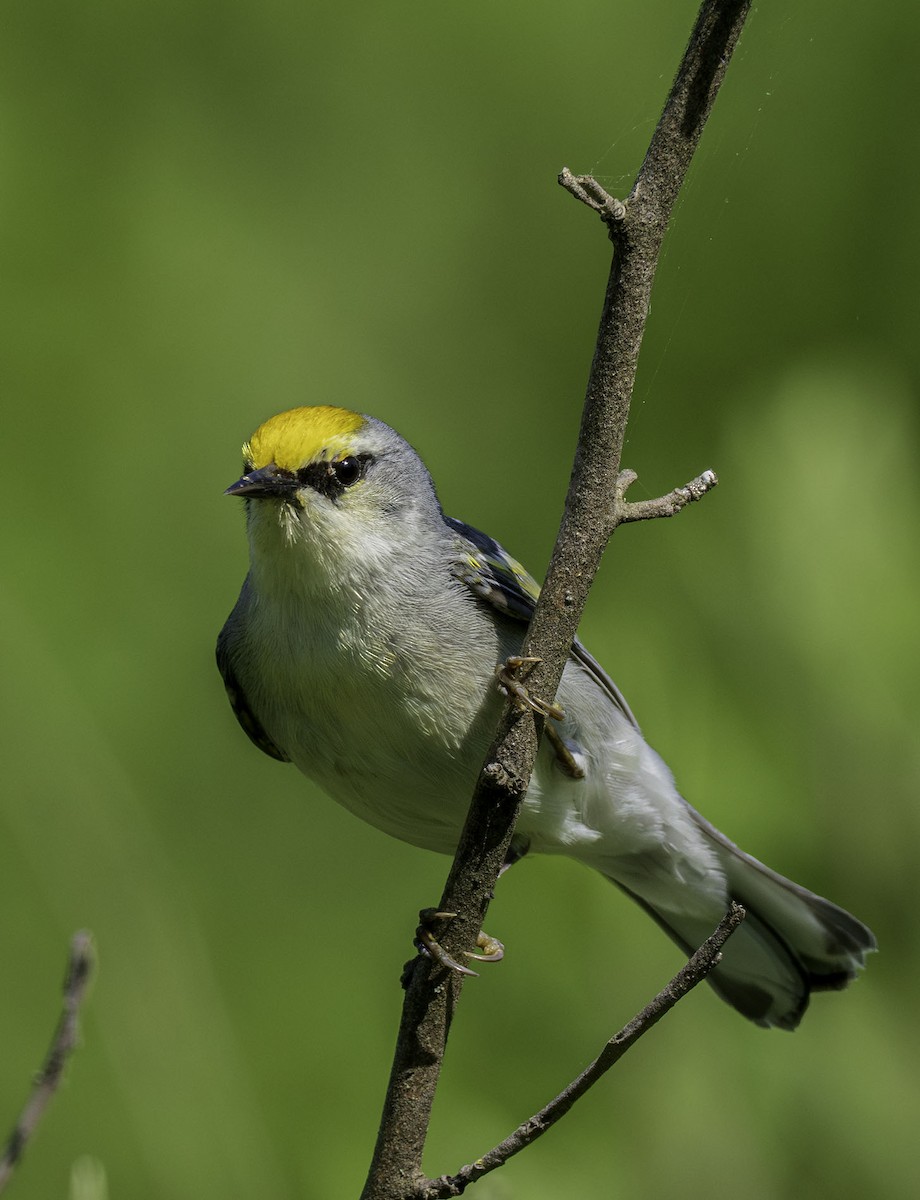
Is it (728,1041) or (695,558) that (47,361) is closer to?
(695,558)

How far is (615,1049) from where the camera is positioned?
62.1 inches

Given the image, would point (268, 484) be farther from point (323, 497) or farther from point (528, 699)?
point (528, 699)

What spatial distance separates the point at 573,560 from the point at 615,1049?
0.59 meters

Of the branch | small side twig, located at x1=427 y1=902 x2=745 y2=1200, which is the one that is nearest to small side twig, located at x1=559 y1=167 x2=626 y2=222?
the branch

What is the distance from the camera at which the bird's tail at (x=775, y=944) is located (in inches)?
98.4

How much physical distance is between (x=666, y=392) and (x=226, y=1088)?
1825mm

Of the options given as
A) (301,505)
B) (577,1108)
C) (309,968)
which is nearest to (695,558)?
(301,505)

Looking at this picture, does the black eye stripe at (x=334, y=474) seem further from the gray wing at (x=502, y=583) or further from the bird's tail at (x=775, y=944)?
the bird's tail at (x=775, y=944)

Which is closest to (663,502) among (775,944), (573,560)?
(573,560)

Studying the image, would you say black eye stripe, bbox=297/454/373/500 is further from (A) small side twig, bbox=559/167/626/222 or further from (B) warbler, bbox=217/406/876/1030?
(A) small side twig, bbox=559/167/626/222

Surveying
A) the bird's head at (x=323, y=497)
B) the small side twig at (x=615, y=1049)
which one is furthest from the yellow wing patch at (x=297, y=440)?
the small side twig at (x=615, y=1049)

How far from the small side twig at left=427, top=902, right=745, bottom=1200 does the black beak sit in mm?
1124

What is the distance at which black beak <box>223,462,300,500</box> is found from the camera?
235 cm

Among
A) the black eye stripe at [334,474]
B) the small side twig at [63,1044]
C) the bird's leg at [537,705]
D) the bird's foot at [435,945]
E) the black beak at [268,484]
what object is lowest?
the bird's foot at [435,945]
